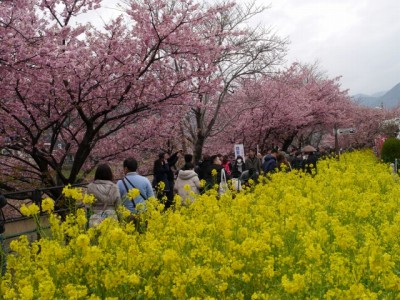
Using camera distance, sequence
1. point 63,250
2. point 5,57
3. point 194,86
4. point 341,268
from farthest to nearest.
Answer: point 194,86
point 5,57
point 63,250
point 341,268

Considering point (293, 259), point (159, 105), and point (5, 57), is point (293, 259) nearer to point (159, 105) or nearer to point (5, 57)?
point (5, 57)

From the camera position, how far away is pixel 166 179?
1087 centimetres

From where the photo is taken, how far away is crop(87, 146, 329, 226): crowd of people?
582 cm

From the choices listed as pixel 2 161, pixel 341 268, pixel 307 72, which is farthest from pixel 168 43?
pixel 307 72

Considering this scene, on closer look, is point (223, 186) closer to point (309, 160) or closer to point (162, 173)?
point (162, 173)

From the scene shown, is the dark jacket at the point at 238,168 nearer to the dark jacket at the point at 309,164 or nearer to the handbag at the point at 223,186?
the dark jacket at the point at 309,164

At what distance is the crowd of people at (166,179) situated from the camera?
5824 millimetres

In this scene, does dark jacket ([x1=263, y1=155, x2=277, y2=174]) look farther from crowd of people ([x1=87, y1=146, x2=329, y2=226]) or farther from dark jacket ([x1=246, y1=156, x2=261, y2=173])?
dark jacket ([x1=246, y1=156, x2=261, y2=173])

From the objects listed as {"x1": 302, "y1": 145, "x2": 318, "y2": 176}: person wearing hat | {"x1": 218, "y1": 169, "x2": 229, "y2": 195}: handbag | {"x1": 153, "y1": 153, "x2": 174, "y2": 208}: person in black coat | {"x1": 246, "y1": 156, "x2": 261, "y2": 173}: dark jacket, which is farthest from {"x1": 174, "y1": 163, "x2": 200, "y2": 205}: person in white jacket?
{"x1": 302, "y1": 145, "x2": 318, "y2": 176}: person wearing hat

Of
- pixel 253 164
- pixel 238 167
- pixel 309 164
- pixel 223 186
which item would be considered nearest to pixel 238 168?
pixel 238 167

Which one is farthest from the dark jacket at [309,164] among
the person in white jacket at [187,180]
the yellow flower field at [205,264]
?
the yellow flower field at [205,264]

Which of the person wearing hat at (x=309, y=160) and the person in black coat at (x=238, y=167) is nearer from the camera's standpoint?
the person in black coat at (x=238, y=167)

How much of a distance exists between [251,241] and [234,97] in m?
20.7

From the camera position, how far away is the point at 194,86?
458 inches
